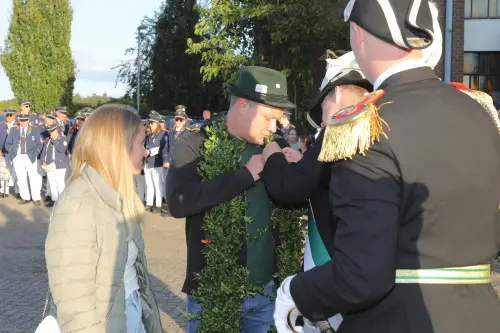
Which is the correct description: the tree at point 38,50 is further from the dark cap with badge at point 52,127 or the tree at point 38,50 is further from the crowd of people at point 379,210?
the crowd of people at point 379,210

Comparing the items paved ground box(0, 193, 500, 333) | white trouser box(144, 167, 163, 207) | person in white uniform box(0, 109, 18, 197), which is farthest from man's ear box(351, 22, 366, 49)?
person in white uniform box(0, 109, 18, 197)

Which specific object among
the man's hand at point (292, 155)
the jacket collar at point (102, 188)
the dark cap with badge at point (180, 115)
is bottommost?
the dark cap with badge at point (180, 115)

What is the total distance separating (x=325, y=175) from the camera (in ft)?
8.02

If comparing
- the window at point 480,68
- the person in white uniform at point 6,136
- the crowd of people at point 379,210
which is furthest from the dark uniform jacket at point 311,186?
the window at point 480,68

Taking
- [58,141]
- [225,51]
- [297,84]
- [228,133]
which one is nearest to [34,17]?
[225,51]

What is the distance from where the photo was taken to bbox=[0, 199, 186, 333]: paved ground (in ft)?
20.4

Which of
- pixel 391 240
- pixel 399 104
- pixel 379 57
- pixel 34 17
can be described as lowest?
pixel 391 240

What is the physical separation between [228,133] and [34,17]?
3442 cm

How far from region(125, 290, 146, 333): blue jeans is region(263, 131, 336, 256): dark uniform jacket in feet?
3.32

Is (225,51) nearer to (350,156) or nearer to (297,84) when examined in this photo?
(297,84)

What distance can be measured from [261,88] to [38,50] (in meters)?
34.5

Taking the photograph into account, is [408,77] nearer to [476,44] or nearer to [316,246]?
[316,246]

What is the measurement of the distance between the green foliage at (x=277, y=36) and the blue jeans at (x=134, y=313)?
15.9m

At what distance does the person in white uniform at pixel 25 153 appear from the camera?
14.7m
